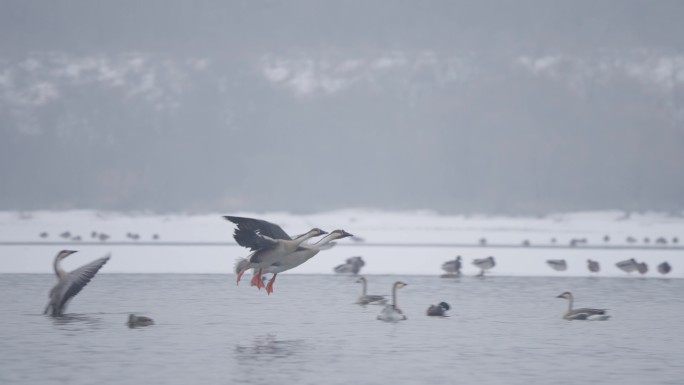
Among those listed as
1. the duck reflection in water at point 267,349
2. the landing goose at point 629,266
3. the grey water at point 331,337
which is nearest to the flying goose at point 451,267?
the grey water at point 331,337

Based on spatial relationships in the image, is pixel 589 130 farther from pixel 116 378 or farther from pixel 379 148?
pixel 116 378

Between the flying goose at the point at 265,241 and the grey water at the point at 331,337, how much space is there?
1.22 metres

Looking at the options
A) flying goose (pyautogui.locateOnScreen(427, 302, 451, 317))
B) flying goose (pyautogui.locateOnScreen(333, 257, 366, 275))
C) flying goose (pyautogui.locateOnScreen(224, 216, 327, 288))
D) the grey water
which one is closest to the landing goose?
the grey water

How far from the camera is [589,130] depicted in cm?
17050

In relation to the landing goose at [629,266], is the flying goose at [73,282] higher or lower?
lower

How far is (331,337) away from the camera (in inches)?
872

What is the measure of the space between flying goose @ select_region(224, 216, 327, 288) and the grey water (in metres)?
1.22

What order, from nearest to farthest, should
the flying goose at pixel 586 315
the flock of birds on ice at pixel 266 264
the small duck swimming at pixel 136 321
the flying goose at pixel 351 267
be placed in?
the flock of birds on ice at pixel 266 264, the small duck swimming at pixel 136 321, the flying goose at pixel 586 315, the flying goose at pixel 351 267

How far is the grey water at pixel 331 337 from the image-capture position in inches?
716

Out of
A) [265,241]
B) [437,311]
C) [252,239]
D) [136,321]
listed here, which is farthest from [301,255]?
[437,311]

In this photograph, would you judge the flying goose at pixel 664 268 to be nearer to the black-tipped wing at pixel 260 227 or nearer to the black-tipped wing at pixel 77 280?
the black-tipped wing at pixel 260 227

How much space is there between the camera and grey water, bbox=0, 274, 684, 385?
59.7ft

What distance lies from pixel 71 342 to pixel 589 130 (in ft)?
505

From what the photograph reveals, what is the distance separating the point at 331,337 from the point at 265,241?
1.86m
